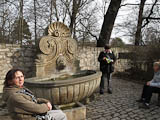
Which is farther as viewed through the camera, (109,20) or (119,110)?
(109,20)

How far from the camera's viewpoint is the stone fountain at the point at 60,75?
9.37 ft

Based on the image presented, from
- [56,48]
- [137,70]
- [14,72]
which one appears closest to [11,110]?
[14,72]

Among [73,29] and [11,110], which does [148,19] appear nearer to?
[73,29]

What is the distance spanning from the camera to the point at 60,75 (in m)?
4.34

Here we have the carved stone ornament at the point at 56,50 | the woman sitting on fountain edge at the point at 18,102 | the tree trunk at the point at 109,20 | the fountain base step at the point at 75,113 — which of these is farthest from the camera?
the tree trunk at the point at 109,20

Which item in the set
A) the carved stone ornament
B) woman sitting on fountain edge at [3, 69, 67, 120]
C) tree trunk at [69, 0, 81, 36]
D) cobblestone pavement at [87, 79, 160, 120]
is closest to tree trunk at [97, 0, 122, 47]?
tree trunk at [69, 0, 81, 36]

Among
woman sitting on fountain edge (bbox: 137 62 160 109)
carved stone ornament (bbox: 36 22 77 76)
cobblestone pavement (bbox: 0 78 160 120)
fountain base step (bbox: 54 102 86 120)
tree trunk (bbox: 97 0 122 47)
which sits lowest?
cobblestone pavement (bbox: 0 78 160 120)

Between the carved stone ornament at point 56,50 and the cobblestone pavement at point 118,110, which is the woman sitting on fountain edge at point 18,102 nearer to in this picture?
the cobblestone pavement at point 118,110

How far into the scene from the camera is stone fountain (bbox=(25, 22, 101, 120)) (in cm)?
286

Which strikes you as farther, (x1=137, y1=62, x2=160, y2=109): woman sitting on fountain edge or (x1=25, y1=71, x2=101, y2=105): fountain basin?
(x1=137, y1=62, x2=160, y2=109): woman sitting on fountain edge

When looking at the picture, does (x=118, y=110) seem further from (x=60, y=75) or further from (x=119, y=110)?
(x=60, y=75)

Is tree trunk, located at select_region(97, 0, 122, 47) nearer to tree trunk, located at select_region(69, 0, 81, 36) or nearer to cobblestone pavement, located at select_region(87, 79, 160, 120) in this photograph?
tree trunk, located at select_region(69, 0, 81, 36)

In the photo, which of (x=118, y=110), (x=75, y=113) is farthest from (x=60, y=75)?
(x=118, y=110)

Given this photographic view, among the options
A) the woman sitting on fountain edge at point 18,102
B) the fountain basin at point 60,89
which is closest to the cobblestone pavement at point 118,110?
the fountain basin at point 60,89
